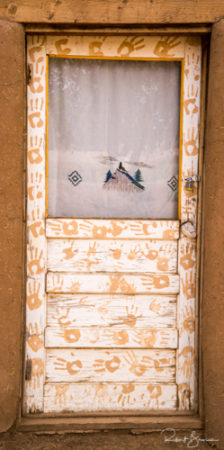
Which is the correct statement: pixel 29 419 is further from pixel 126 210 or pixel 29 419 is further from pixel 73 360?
pixel 126 210

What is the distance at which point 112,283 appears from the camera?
261cm

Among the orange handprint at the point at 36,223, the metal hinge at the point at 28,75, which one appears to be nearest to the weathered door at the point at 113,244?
the orange handprint at the point at 36,223

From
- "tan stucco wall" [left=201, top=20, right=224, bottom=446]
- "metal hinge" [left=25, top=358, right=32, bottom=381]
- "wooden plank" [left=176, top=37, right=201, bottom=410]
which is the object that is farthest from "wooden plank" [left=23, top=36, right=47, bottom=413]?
"tan stucco wall" [left=201, top=20, right=224, bottom=446]

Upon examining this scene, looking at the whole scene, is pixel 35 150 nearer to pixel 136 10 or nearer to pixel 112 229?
pixel 112 229

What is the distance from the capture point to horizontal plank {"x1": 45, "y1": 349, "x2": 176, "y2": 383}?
2.62m

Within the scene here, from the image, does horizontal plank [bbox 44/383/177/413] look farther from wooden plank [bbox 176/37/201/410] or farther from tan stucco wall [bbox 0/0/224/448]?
tan stucco wall [bbox 0/0/224/448]

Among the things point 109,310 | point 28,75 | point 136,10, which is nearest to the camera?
point 136,10

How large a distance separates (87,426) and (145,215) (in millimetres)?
1394

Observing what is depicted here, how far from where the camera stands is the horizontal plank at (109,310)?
8.57 ft

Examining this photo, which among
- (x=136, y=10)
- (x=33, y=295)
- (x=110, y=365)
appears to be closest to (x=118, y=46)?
(x=136, y=10)

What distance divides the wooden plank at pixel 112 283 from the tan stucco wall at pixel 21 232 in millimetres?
229

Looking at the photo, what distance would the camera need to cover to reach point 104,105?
2604 mm

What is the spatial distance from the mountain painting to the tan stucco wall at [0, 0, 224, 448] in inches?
17.8

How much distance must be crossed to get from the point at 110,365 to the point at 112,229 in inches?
35.1
